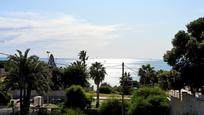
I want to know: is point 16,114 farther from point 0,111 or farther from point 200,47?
point 200,47

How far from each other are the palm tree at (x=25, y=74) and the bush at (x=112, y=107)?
9.11 m

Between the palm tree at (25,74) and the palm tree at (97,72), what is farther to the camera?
the palm tree at (97,72)

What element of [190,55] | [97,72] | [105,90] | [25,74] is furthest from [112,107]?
[105,90]

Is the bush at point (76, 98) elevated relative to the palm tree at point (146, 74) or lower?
lower

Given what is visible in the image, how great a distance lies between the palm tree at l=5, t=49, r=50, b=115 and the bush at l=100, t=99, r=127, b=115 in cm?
911

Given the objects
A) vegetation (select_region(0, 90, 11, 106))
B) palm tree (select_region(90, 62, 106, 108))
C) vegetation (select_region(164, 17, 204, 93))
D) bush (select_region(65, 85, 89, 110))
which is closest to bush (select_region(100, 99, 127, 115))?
bush (select_region(65, 85, 89, 110))

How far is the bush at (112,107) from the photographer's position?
224 ft

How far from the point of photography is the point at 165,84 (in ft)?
180

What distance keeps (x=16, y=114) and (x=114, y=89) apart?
207ft

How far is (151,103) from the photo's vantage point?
60.4 metres

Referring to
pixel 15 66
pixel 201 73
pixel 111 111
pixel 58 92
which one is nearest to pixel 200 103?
pixel 201 73

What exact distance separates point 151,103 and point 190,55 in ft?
41.3

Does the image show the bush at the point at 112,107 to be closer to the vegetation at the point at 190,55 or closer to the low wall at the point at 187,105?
the low wall at the point at 187,105

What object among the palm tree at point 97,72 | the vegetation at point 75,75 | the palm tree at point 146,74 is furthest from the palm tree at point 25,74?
the palm tree at point 146,74
